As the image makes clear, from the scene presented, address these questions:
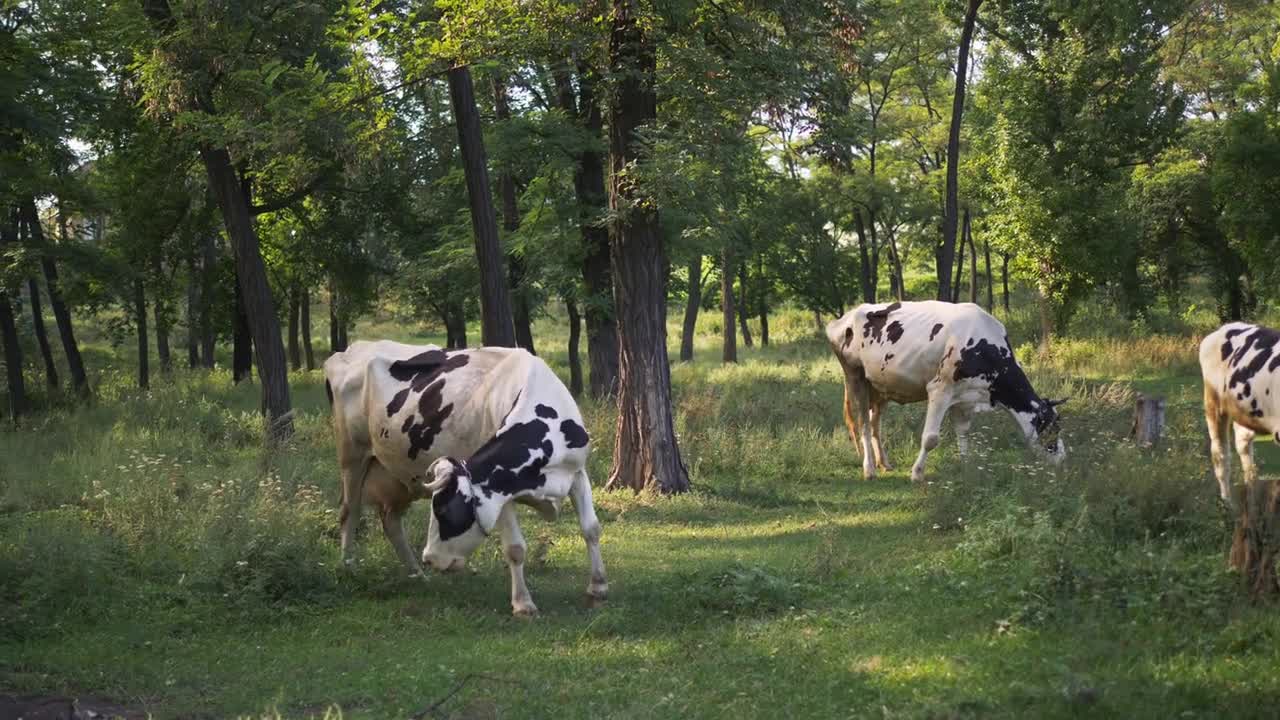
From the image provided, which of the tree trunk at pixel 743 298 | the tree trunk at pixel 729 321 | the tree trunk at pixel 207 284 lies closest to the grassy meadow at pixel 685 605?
the tree trunk at pixel 207 284

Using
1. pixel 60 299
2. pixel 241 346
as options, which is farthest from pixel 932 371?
pixel 60 299

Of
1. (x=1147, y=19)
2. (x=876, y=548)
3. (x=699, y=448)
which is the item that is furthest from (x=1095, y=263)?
(x=876, y=548)

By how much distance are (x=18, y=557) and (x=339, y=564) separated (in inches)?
107

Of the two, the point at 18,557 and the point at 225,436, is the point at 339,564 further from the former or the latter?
the point at 225,436

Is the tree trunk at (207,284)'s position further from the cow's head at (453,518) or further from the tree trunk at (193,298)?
the cow's head at (453,518)

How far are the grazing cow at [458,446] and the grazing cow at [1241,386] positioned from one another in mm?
8000

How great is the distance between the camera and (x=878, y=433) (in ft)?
59.6

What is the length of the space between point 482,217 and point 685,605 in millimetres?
8044

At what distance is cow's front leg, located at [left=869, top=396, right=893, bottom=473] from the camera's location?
1780cm

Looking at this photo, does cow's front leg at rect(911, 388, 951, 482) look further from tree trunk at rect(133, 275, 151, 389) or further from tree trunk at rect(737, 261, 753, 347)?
tree trunk at rect(737, 261, 753, 347)

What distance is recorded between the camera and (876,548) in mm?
11414

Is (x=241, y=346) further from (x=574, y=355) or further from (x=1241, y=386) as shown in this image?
(x=1241, y=386)

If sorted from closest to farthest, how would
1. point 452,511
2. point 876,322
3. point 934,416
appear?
point 452,511, point 934,416, point 876,322

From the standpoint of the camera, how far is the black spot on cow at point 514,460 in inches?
368
